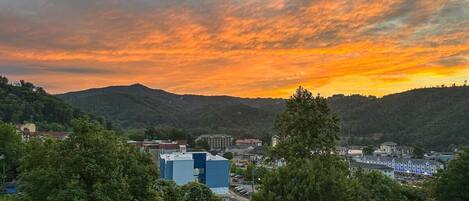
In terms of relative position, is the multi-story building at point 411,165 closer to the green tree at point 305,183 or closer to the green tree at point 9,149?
the green tree at point 9,149

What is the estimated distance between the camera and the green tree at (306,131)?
46.2 ft

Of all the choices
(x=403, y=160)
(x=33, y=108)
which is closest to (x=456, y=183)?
(x=403, y=160)

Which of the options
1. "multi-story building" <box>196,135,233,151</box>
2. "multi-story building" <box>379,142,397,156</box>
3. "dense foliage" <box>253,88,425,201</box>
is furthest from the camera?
"multi-story building" <box>196,135,233,151</box>

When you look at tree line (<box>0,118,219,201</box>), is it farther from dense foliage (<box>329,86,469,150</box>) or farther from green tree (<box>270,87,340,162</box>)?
dense foliage (<box>329,86,469,150</box>)

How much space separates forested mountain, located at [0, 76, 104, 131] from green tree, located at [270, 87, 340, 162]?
75.1m

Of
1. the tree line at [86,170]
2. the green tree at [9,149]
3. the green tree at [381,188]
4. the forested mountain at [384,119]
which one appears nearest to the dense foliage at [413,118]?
the forested mountain at [384,119]

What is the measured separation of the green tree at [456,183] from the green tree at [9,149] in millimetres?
26210

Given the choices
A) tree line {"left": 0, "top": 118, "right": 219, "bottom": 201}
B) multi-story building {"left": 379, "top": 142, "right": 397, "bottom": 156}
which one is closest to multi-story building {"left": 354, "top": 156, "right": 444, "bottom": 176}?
multi-story building {"left": 379, "top": 142, "right": 397, "bottom": 156}

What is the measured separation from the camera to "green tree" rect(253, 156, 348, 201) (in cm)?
1257

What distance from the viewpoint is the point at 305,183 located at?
1259cm

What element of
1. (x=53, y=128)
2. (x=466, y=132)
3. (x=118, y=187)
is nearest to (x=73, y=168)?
(x=118, y=187)

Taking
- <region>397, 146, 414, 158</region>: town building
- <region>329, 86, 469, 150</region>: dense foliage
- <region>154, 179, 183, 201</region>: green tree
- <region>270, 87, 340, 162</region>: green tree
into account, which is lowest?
<region>397, 146, 414, 158</region>: town building

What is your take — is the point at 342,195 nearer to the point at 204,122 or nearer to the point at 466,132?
the point at 466,132

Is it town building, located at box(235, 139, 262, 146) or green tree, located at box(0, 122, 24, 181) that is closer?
green tree, located at box(0, 122, 24, 181)
